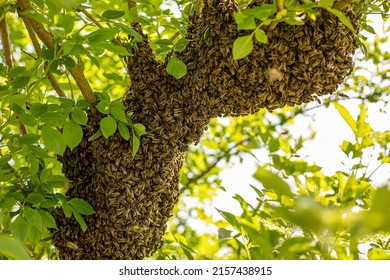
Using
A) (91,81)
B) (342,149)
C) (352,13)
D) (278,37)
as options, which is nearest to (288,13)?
(278,37)

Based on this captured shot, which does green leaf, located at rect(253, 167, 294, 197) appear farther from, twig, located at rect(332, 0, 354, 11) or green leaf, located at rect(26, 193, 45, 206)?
green leaf, located at rect(26, 193, 45, 206)

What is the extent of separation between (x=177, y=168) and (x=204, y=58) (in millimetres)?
306

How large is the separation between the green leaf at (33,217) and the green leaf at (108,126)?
0.21 m

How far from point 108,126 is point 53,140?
4.5 inches

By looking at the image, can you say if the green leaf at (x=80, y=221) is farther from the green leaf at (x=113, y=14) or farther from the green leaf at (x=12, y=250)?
the green leaf at (x=12, y=250)

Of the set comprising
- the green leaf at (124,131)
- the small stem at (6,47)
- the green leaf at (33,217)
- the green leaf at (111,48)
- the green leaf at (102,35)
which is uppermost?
the small stem at (6,47)

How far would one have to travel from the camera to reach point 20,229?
1.04 metres

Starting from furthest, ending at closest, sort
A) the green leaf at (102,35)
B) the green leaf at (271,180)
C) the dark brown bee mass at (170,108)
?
the dark brown bee mass at (170,108), the green leaf at (102,35), the green leaf at (271,180)

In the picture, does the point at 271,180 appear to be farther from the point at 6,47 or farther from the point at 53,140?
the point at 6,47

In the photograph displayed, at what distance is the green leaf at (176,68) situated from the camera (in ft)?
3.72

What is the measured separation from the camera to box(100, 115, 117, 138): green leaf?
3.57 ft

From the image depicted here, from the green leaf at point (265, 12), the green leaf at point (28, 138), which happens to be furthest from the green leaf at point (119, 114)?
the green leaf at point (265, 12)

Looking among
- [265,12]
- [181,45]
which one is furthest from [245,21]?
[181,45]

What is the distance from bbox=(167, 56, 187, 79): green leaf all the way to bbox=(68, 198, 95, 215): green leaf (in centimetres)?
34
